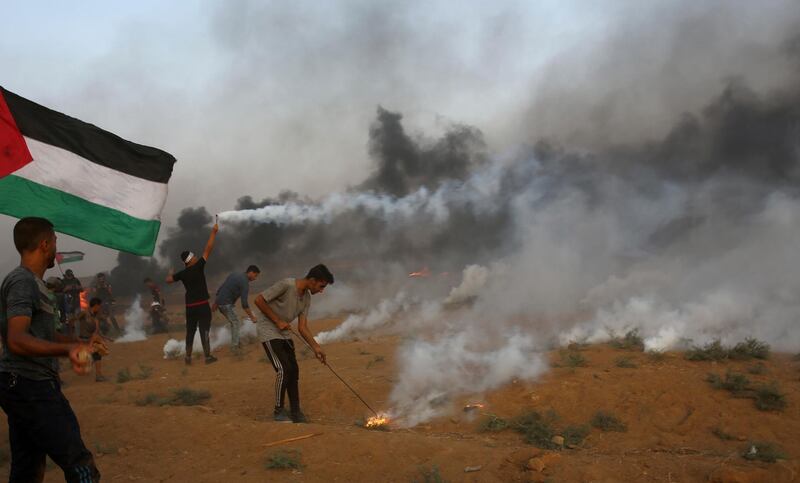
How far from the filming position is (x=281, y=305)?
5.72m

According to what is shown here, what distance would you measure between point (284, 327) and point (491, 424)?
2.52 metres

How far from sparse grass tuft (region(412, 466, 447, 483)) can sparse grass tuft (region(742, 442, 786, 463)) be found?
2726 millimetres

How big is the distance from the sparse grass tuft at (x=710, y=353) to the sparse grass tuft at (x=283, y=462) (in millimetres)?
6259

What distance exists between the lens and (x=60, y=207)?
194 inches

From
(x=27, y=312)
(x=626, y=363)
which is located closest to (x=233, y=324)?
(x=626, y=363)

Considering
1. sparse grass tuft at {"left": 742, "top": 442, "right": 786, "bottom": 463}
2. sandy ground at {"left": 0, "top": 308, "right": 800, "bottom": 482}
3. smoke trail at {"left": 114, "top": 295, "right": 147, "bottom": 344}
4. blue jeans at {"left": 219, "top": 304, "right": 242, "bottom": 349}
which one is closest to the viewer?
sandy ground at {"left": 0, "top": 308, "right": 800, "bottom": 482}

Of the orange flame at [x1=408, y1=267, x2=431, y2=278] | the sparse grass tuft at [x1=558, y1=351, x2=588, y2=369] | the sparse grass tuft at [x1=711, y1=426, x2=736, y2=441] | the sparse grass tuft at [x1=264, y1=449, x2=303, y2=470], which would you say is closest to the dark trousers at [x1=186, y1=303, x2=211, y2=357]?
the sparse grass tuft at [x1=264, y1=449, x2=303, y2=470]

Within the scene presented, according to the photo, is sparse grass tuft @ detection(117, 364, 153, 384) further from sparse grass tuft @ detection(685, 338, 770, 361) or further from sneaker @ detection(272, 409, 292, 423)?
sparse grass tuft @ detection(685, 338, 770, 361)

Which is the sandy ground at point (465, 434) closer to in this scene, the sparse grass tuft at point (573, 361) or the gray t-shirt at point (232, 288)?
the sparse grass tuft at point (573, 361)

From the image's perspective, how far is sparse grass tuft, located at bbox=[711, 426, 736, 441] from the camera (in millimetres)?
5058

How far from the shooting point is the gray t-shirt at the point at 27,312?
268 centimetres

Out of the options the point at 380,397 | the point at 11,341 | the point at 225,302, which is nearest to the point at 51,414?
the point at 11,341

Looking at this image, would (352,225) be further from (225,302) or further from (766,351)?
(766,351)

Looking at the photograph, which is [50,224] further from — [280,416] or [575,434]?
[575,434]
